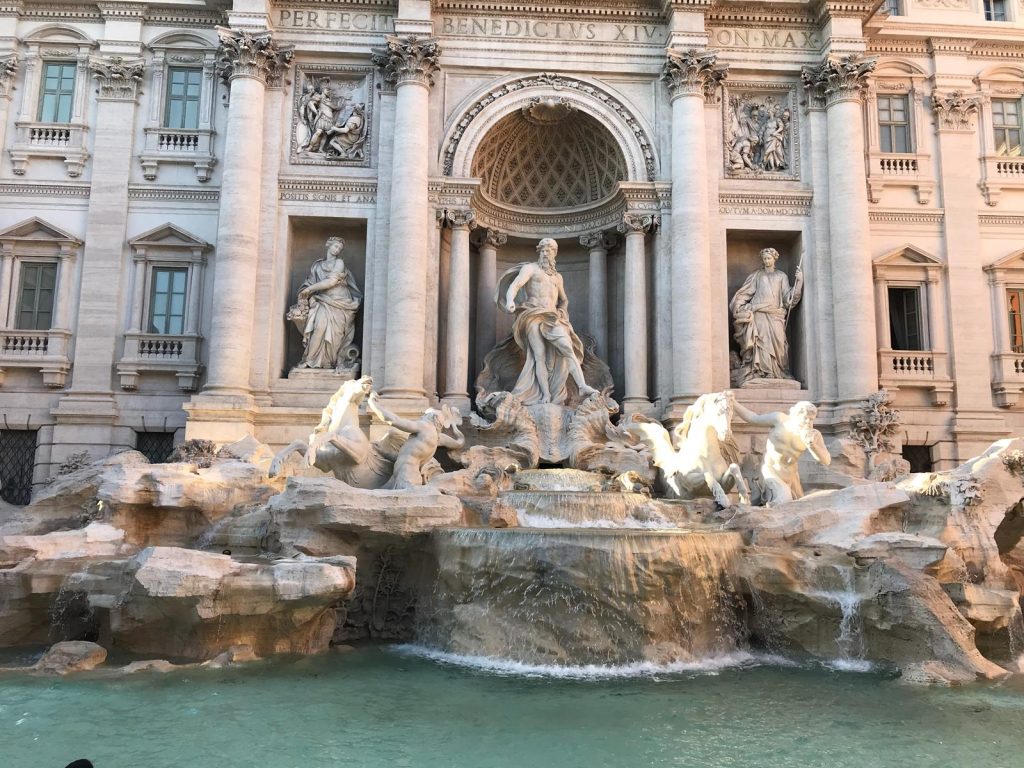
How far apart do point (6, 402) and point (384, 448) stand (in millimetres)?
9118

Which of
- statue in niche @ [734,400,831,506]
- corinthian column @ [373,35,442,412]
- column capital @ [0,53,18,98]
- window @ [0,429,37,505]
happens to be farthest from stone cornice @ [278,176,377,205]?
statue in niche @ [734,400,831,506]

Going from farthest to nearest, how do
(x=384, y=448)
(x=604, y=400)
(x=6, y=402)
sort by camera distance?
(x=6, y=402) → (x=604, y=400) → (x=384, y=448)

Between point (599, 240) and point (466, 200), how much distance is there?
338 centimetres

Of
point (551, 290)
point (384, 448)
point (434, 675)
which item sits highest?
point (551, 290)

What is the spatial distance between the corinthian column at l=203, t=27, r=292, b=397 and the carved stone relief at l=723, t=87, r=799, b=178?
976cm

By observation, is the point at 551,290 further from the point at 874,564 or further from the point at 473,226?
the point at 874,564

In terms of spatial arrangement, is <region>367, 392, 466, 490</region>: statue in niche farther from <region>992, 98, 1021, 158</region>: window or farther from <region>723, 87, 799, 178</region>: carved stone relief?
<region>992, 98, 1021, 158</region>: window

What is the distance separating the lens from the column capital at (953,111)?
727 inches

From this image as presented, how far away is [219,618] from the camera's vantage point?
28.2 ft

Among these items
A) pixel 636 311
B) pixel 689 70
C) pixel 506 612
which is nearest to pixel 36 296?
pixel 636 311

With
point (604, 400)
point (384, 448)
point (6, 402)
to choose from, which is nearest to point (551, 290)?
point (604, 400)

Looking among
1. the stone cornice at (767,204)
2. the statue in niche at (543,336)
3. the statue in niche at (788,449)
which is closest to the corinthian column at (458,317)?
the statue in niche at (543,336)

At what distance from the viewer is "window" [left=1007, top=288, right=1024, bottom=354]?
1812 centimetres

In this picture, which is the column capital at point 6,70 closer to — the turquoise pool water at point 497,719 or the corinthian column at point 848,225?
the turquoise pool water at point 497,719
